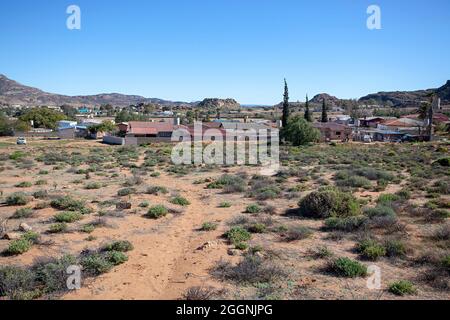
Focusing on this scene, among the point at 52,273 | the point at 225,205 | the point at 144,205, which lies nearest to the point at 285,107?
the point at 225,205

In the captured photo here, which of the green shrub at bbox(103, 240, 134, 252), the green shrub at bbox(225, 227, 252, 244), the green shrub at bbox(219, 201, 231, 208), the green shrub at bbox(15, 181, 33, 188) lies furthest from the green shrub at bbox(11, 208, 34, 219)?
the green shrub at bbox(225, 227, 252, 244)

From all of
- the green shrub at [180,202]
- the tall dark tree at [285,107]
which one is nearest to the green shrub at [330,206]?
the green shrub at [180,202]

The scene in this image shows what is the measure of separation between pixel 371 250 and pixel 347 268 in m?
1.39

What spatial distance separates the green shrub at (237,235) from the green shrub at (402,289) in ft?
14.4

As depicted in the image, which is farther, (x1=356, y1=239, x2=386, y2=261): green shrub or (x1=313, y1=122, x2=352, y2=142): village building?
(x1=313, y1=122, x2=352, y2=142): village building

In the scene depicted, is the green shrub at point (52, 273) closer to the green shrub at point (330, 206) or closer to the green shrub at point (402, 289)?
the green shrub at point (402, 289)

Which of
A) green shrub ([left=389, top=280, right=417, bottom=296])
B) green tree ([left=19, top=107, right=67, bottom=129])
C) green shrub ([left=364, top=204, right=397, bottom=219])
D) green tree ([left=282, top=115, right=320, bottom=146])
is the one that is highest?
green tree ([left=19, top=107, right=67, bottom=129])

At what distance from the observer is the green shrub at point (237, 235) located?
35.3 feet

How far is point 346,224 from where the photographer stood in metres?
11.9

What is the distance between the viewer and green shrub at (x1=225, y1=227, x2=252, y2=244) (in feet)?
35.3

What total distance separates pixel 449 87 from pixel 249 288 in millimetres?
177839

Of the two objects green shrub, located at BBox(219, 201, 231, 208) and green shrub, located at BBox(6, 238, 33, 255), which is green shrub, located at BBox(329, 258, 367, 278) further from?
green shrub, located at BBox(6, 238, 33, 255)

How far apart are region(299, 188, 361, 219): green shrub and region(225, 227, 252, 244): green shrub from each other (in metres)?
3.50

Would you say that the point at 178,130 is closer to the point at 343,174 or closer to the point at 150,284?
the point at 343,174
